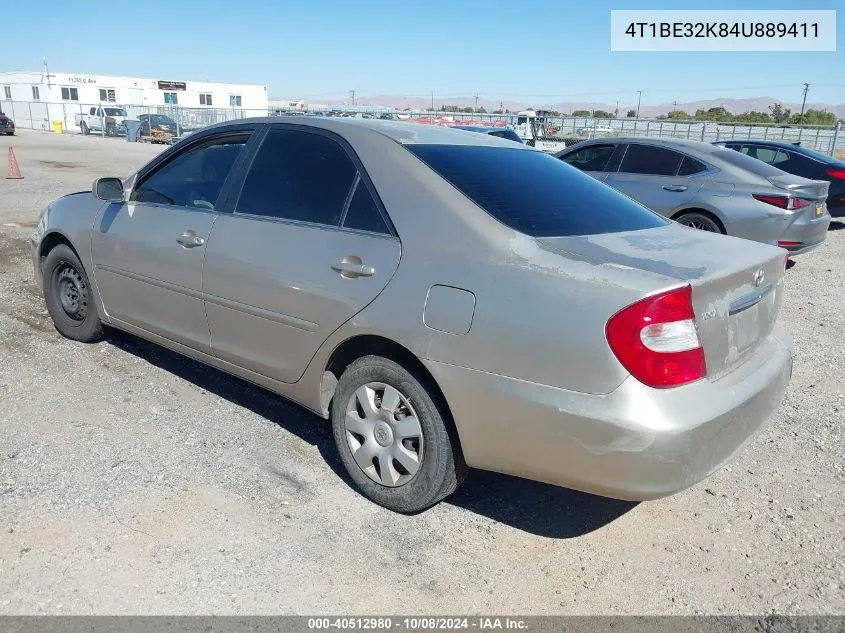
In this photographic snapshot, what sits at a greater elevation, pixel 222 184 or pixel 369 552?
pixel 222 184

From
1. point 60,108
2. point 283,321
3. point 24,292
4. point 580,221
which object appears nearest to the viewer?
point 580,221

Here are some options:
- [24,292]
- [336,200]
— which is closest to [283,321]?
[336,200]

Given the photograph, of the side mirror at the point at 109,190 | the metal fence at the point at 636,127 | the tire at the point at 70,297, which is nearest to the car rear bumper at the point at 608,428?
the side mirror at the point at 109,190

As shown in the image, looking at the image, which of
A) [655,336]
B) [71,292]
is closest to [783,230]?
[655,336]

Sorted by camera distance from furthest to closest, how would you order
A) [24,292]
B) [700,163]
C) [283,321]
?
[700,163] < [24,292] < [283,321]

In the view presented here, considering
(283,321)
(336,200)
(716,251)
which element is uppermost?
(336,200)

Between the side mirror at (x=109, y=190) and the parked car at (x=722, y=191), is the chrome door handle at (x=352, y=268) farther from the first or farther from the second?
the parked car at (x=722, y=191)

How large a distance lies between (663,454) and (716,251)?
3.32 ft

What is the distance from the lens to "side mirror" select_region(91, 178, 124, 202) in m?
4.31

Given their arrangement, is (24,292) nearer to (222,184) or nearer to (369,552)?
(222,184)

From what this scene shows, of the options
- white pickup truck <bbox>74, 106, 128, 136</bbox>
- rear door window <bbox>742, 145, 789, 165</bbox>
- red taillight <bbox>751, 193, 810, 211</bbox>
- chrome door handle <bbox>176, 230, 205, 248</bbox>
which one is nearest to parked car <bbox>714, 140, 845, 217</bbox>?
rear door window <bbox>742, 145, 789, 165</bbox>

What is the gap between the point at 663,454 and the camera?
92.3 inches

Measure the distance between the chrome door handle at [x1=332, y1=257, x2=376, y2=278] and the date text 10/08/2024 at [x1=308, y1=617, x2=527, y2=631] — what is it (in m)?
1.37

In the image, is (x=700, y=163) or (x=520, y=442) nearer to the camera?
(x=520, y=442)
